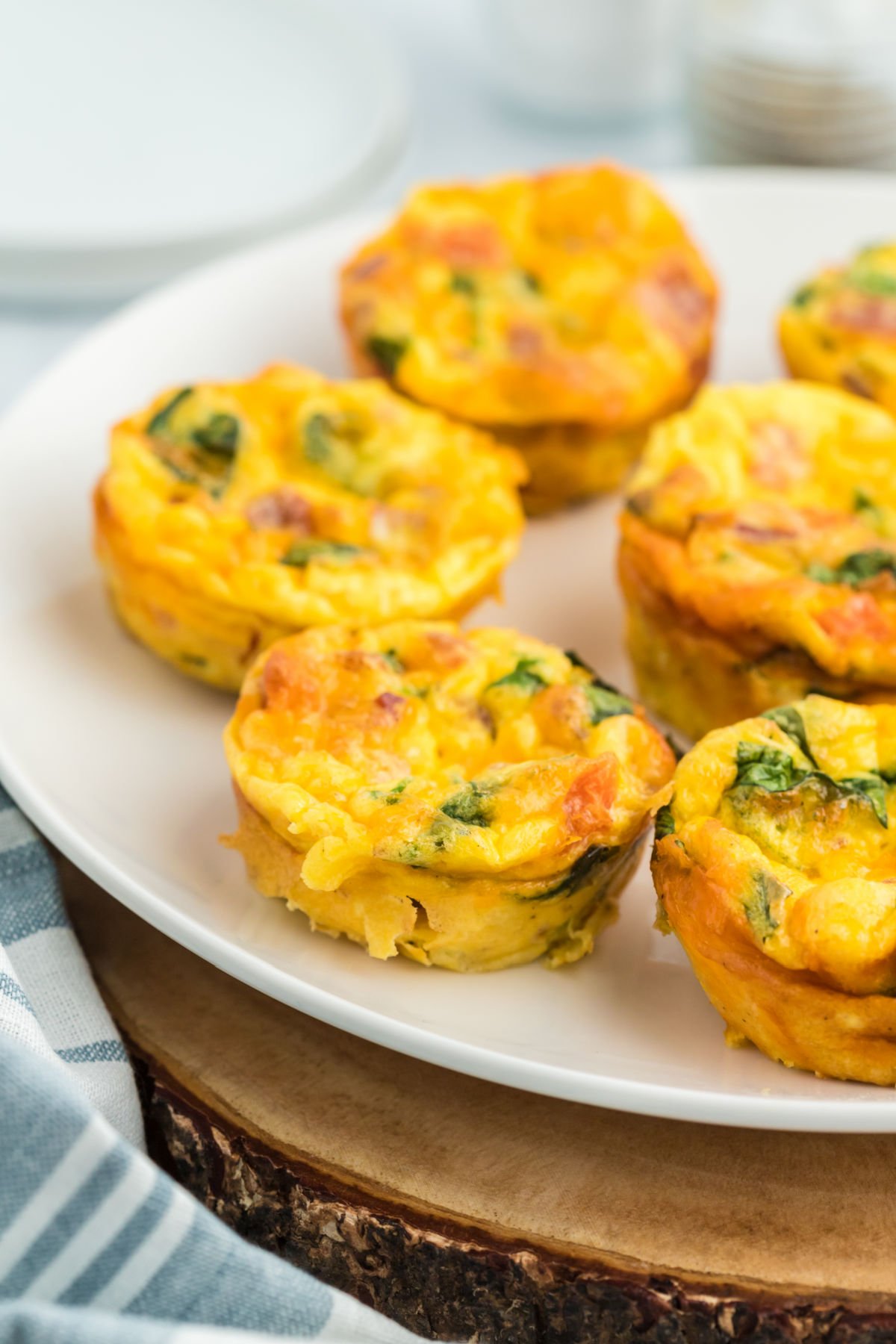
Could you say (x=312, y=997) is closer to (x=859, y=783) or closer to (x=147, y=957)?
(x=147, y=957)

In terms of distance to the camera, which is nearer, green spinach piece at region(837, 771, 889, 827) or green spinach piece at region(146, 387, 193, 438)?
green spinach piece at region(837, 771, 889, 827)

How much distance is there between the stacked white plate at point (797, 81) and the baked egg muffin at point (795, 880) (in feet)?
12.3

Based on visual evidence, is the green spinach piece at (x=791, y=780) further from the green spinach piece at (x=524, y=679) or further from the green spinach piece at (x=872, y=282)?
the green spinach piece at (x=872, y=282)

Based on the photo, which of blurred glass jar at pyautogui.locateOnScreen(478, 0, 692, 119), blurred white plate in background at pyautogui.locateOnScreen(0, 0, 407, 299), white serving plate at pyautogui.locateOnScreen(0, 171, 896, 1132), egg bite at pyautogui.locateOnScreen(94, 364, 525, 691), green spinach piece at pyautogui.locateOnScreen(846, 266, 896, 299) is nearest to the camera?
white serving plate at pyautogui.locateOnScreen(0, 171, 896, 1132)

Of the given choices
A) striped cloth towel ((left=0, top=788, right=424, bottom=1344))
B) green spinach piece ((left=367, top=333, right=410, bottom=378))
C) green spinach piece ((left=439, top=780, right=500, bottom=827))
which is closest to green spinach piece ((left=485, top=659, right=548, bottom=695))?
green spinach piece ((left=439, top=780, right=500, bottom=827))

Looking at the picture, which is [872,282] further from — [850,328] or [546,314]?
[546,314]

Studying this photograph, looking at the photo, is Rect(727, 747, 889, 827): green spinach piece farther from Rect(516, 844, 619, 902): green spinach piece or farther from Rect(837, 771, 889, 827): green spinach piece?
Rect(516, 844, 619, 902): green spinach piece

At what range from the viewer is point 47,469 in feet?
17.0

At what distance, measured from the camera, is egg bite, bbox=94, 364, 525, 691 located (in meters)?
4.41

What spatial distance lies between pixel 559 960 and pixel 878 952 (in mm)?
767

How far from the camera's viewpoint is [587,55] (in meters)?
7.44

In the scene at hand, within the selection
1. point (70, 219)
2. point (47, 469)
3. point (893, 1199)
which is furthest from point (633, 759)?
point (70, 219)

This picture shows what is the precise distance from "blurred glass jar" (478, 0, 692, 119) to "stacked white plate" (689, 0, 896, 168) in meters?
0.24

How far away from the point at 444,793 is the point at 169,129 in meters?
4.80
